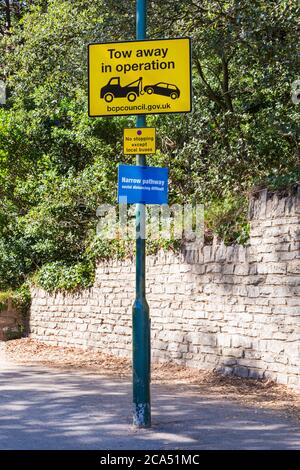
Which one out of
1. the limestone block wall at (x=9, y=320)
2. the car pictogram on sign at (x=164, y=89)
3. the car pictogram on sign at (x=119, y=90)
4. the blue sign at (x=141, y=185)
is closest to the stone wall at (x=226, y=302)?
the blue sign at (x=141, y=185)

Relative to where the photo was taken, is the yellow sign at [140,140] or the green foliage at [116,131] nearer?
the yellow sign at [140,140]

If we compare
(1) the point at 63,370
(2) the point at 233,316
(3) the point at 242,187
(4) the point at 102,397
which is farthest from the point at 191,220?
(4) the point at 102,397

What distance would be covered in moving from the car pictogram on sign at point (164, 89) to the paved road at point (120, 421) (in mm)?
3590

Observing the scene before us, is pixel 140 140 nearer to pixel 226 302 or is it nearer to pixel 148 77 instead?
pixel 148 77

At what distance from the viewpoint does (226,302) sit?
12758 millimetres

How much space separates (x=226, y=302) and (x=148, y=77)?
4894mm

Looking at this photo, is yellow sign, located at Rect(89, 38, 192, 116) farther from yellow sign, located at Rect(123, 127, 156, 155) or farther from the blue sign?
the blue sign

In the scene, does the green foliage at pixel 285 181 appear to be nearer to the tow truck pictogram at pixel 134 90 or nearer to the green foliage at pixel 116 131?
the green foliage at pixel 116 131

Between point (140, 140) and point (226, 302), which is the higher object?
point (140, 140)

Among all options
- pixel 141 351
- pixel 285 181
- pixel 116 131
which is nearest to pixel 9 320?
pixel 116 131

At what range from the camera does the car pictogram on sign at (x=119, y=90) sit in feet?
29.3

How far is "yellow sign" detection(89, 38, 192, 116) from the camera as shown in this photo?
29.1 ft

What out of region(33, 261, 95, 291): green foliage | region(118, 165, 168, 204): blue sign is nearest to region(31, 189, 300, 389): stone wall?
region(33, 261, 95, 291): green foliage

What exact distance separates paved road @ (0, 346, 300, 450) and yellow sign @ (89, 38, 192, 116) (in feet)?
11.2
